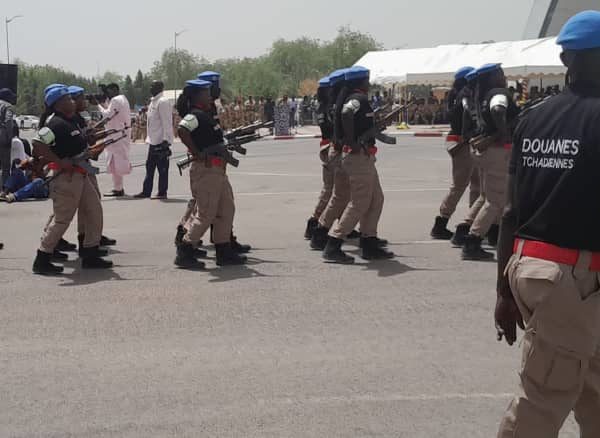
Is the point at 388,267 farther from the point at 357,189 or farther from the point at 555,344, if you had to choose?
the point at 555,344

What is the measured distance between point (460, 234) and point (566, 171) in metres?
6.34

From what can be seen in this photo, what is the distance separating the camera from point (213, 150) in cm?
848

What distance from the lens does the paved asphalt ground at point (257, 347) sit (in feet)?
15.2

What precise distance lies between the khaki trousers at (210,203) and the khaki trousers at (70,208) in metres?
0.92

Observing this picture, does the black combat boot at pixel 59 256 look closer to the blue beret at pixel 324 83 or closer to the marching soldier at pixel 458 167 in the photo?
the blue beret at pixel 324 83

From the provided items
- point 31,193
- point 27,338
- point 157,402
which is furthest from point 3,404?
point 31,193

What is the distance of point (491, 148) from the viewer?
8.78 m

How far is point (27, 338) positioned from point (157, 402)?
5.94ft

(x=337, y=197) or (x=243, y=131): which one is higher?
(x=243, y=131)

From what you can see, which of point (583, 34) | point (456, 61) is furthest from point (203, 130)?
point (456, 61)

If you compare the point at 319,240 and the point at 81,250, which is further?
the point at 319,240

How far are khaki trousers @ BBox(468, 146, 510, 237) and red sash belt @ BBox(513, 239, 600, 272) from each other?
546 centimetres

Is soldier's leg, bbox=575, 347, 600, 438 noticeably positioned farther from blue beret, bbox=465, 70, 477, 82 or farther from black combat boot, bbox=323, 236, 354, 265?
blue beret, bbox=465, 70, 477, 82

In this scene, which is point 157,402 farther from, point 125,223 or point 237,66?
point 237,66
